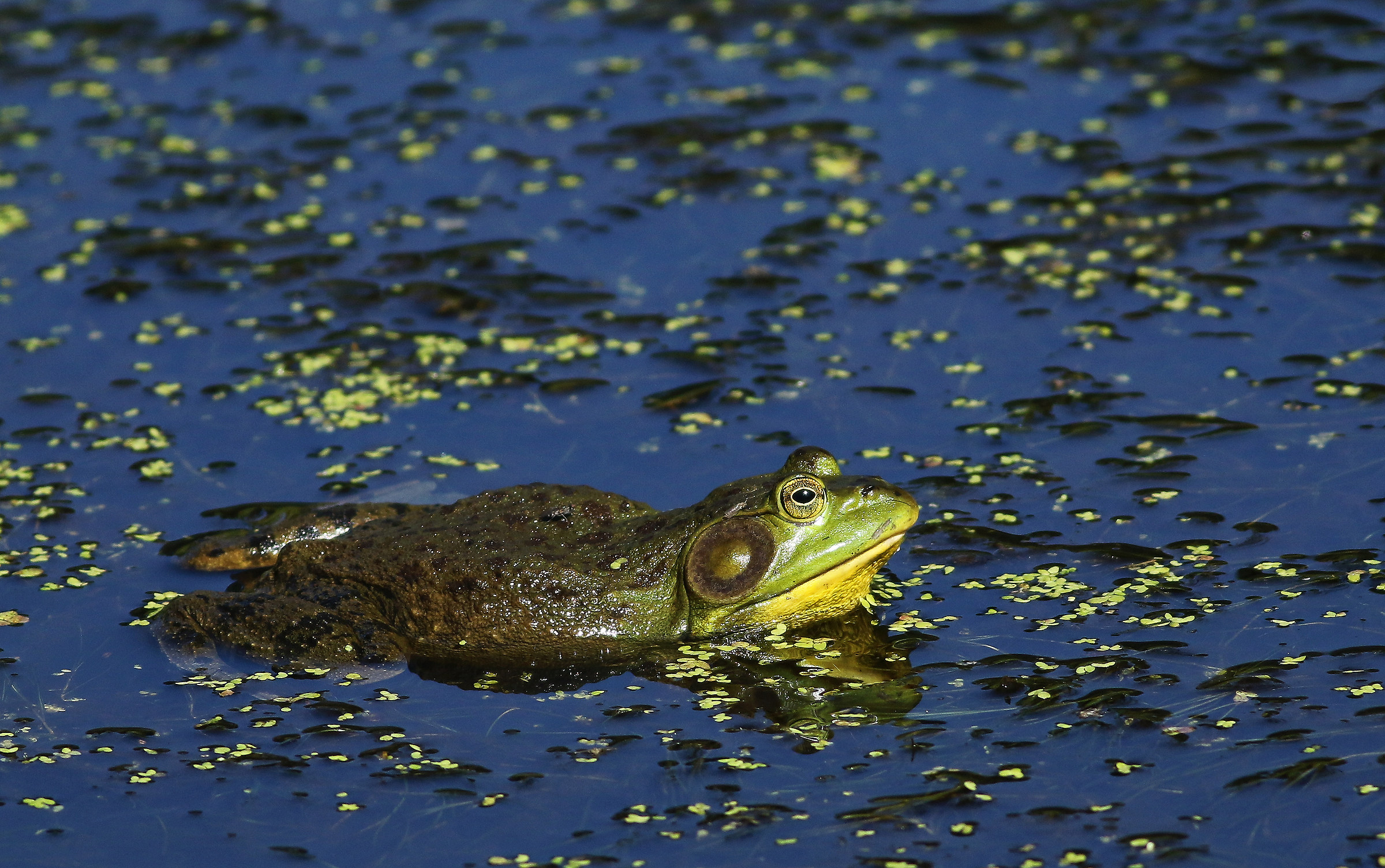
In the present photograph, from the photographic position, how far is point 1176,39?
36.9 feet

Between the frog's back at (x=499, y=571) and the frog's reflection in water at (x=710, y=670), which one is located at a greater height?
the frog's back at (x=499, y=571)

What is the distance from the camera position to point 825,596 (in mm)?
5844

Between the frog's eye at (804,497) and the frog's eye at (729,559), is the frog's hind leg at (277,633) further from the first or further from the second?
the frog's eye at (804,497)

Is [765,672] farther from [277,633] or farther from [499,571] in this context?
[277,633]

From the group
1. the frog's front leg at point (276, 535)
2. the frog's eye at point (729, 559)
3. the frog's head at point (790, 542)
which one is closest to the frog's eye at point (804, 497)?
the frog's head at point (790, 542)

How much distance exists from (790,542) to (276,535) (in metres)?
2.26

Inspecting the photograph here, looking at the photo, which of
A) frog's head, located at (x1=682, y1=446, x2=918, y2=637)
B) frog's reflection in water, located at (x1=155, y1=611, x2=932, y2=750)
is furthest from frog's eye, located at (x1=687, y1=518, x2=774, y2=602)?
frog's reflection in water, located at (x1=155, y1=611, x2=932, y2=750)

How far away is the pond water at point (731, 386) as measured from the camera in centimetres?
488

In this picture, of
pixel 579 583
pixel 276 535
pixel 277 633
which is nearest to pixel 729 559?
pixel 579 583

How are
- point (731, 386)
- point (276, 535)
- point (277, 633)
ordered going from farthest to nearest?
point (731, 386)
point (276, 535)
point (277, 633)

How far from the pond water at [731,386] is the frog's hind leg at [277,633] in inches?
4.8

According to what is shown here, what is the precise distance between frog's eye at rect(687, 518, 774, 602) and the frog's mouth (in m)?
0.12

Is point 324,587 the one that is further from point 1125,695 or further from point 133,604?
point 1125,695

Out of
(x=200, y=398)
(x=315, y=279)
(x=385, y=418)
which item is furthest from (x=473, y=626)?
(x=315, y=279)
